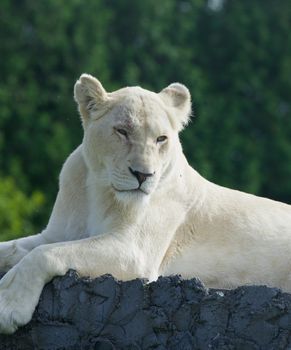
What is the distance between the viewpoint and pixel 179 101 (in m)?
8.88

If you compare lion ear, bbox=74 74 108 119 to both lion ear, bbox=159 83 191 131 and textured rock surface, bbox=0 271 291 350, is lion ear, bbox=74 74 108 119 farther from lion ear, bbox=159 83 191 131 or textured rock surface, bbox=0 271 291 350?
textured rock surface, bbox=0 271 291 350

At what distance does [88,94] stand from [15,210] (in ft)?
35.7

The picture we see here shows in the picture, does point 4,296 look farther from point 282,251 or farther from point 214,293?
point 282,251

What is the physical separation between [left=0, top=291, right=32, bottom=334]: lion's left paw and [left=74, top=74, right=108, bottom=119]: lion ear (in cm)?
156

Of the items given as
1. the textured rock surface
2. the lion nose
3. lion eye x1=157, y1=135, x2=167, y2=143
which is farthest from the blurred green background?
the textured rock surface

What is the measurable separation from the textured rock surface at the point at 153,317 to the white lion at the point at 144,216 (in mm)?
199

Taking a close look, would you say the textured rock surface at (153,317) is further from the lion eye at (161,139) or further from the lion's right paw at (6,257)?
the lion eye at (161,139)

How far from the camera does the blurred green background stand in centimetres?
2294

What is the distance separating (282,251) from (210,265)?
489 mm

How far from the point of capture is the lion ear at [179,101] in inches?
344

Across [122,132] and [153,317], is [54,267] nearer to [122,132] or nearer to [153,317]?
[153,317]

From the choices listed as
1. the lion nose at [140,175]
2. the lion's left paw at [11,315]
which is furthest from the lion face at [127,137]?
the lion's left paw at [11,315]

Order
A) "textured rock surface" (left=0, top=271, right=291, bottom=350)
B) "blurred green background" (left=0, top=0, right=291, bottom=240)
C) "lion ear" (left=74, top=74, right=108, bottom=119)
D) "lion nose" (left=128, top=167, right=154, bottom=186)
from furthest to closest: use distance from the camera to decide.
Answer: "blurred green background" (left=0, top=0, right=291, bottom=240) < "lion ear" (left=74, top=74, right=108, bottom=119) < "lion nose" (left=128, top=167, right=154, bottom=186) < "textured rock surface" (left=0, top=271, right=291, bottom=350)

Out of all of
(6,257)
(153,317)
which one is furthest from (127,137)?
(153,317)
